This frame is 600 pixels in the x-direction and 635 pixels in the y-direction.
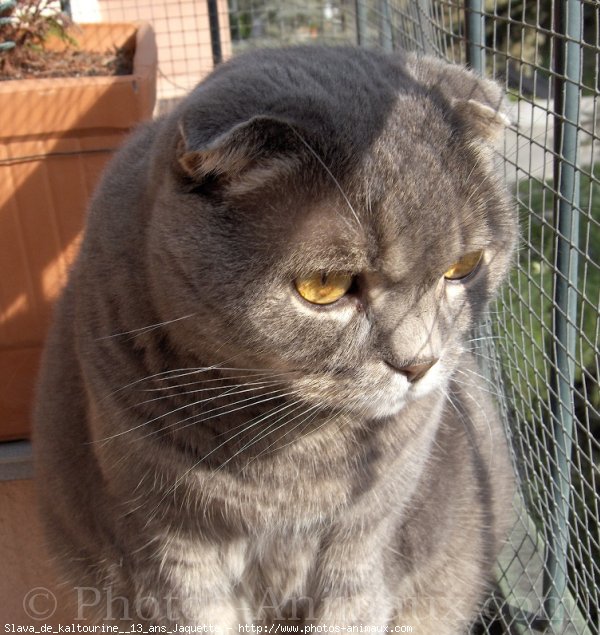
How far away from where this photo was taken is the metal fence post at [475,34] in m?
1.39

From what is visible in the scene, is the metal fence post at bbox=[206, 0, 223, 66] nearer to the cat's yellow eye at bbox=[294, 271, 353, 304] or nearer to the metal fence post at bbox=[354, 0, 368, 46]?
the metal fence post at bbox=[354, 0, 368, 46]

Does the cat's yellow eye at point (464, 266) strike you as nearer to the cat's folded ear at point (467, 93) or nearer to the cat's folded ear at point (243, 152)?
the cat's folded ear at point (467, 93)

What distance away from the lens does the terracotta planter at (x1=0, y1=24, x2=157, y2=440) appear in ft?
5.27

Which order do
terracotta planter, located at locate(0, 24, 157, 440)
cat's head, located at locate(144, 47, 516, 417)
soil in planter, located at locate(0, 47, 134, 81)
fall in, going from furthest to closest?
soil in planter, located at locate(0, 47, 134, 81) < terracotta planter, located at locate(0, 24, 157, 440) < cat's head, located at locate(144, 47, 516, 417)

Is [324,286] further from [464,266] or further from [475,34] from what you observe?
[475,34]

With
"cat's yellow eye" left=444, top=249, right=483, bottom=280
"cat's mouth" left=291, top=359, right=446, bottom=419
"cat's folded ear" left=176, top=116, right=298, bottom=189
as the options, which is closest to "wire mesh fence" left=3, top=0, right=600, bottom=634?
"cat's yellow eye" left=444, top=249, right=483, bottom=280

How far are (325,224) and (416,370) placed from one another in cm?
23

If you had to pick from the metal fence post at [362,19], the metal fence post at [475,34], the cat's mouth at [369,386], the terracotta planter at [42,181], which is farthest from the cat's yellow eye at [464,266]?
the metal fence post at [362,19]

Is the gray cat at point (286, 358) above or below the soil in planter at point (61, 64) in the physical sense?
below

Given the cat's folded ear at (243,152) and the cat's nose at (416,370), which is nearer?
the cat's folded ear at (243,152)

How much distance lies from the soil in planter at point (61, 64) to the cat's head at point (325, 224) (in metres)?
0.85

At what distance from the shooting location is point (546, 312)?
179cm

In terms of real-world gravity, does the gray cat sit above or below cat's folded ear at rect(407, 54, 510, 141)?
below

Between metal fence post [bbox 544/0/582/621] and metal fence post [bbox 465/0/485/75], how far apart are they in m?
0.28
